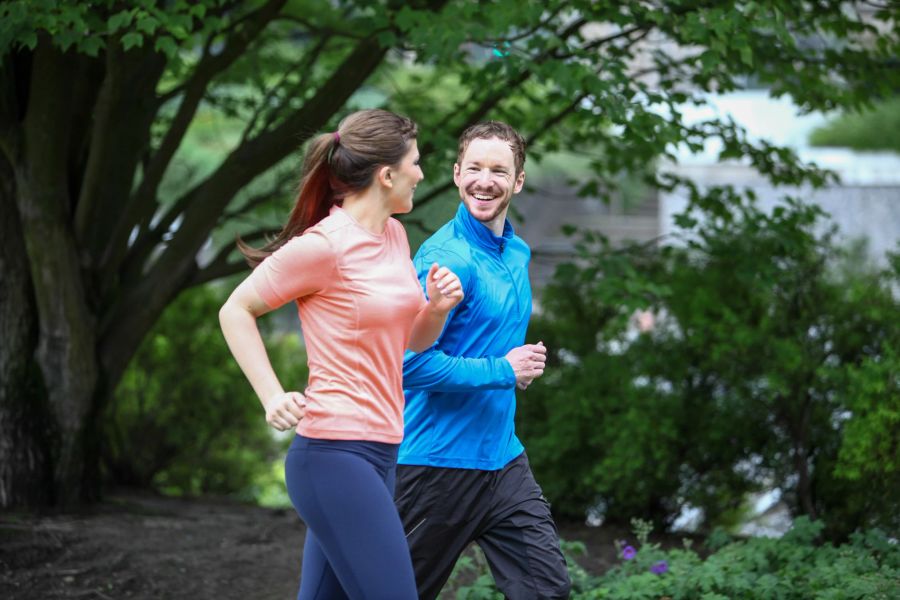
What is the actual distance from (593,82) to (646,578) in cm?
232

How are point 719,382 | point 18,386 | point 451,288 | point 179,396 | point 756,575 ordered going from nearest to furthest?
point 451,288
point 756,575
point 18,386
point 719,382
point 179,396

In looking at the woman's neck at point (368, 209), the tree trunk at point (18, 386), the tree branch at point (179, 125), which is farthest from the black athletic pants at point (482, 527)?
the tree branch at point (179, 125)

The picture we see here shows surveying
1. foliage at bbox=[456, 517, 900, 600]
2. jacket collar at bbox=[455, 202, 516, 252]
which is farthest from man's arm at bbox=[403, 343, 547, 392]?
foliage at bbox=[456, 517, 900, 600]

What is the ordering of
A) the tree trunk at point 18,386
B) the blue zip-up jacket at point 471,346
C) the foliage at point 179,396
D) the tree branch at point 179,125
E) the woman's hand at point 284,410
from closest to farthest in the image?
the woman's hand at point 284,410 < the blue zip-up jacket at point 471,346 < the tree trunk at point 18,386 < the tree branch at point 179,125 < the foliage at point 179,396

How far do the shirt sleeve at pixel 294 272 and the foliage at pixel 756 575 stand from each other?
2033 millimetres

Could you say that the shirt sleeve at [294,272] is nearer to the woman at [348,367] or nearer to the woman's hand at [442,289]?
the woman at [348,367]

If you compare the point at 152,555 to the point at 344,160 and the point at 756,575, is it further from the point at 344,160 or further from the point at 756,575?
the point at 344,160

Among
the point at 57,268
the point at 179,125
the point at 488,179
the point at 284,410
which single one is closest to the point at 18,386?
the point at 57,268

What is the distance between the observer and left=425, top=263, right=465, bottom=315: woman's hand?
2848 millimetres

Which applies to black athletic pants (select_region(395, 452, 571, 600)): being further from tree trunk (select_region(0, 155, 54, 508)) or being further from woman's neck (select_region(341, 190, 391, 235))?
tree trunk (select_region(0, 155, 54, 508))

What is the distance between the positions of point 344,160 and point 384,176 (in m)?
0.11

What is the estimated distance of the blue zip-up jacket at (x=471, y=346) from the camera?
329 centimetres

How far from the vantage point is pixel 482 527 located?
11.1 ft

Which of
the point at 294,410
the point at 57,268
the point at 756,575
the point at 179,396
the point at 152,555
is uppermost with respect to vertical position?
the point at 57,268
